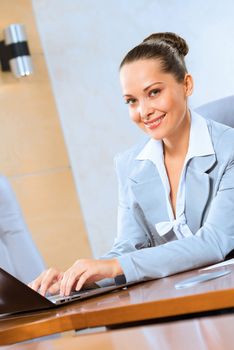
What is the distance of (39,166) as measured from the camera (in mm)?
5059

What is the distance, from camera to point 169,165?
2.32 m

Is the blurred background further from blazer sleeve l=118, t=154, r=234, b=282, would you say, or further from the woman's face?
blazer sleeve l=118, t=154, r=234, b=282

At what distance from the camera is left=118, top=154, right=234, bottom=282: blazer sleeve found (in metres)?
1.78

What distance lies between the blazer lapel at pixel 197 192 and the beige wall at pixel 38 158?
2.83m

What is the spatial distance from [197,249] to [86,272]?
1.04 feet

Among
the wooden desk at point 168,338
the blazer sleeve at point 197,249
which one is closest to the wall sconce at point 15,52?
the blazer sleeve at point 197,249

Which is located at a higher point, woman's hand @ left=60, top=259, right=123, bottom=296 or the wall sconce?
the wall sconce

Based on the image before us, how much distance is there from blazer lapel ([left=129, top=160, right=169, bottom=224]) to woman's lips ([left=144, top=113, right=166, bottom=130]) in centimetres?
10

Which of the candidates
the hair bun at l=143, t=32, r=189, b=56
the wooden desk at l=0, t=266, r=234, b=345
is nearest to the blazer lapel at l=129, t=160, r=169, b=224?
the hair bun at l=143, t=32, r=189, b=56

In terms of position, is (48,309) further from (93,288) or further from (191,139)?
(191,139)

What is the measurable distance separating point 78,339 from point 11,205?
174 centimetres

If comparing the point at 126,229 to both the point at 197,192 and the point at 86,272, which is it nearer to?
the point at 197,192

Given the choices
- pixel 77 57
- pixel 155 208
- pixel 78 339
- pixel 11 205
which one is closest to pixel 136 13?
pixel 77 57

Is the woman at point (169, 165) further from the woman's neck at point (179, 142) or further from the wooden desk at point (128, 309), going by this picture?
the wooden desk at point (128, 309)
